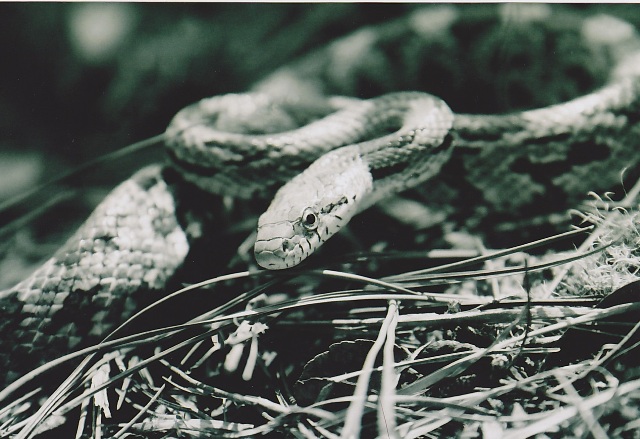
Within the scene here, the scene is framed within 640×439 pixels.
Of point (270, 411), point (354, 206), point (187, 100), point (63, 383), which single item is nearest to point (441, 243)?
point (354, 206)

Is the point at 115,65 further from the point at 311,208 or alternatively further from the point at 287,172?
the point at 311,208

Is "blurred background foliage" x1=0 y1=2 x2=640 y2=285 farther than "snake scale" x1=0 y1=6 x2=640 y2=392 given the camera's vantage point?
Yes

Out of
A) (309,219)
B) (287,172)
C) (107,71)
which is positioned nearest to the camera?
(309,219)

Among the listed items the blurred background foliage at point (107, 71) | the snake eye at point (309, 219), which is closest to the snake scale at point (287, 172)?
the snake eye at point (309, 219)

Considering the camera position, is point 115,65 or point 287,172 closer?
point 287,172

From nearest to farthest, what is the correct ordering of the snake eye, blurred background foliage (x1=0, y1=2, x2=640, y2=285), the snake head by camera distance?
the snake head → the snake eye → blurred background foliage (x1=0, y1=2, x2=640, y2=285)

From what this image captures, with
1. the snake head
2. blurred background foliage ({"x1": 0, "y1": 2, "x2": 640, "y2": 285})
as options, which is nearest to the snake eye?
the snake head

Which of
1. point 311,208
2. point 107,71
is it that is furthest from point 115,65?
point 311,208

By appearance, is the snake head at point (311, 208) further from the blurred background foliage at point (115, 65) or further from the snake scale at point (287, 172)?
the blurred background foliage at point (115, 65)

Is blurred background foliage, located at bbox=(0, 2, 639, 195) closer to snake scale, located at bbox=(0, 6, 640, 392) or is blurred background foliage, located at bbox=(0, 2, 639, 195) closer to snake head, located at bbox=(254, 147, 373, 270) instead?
snake scale, located at bbox=(0, 6, 640, 392)
